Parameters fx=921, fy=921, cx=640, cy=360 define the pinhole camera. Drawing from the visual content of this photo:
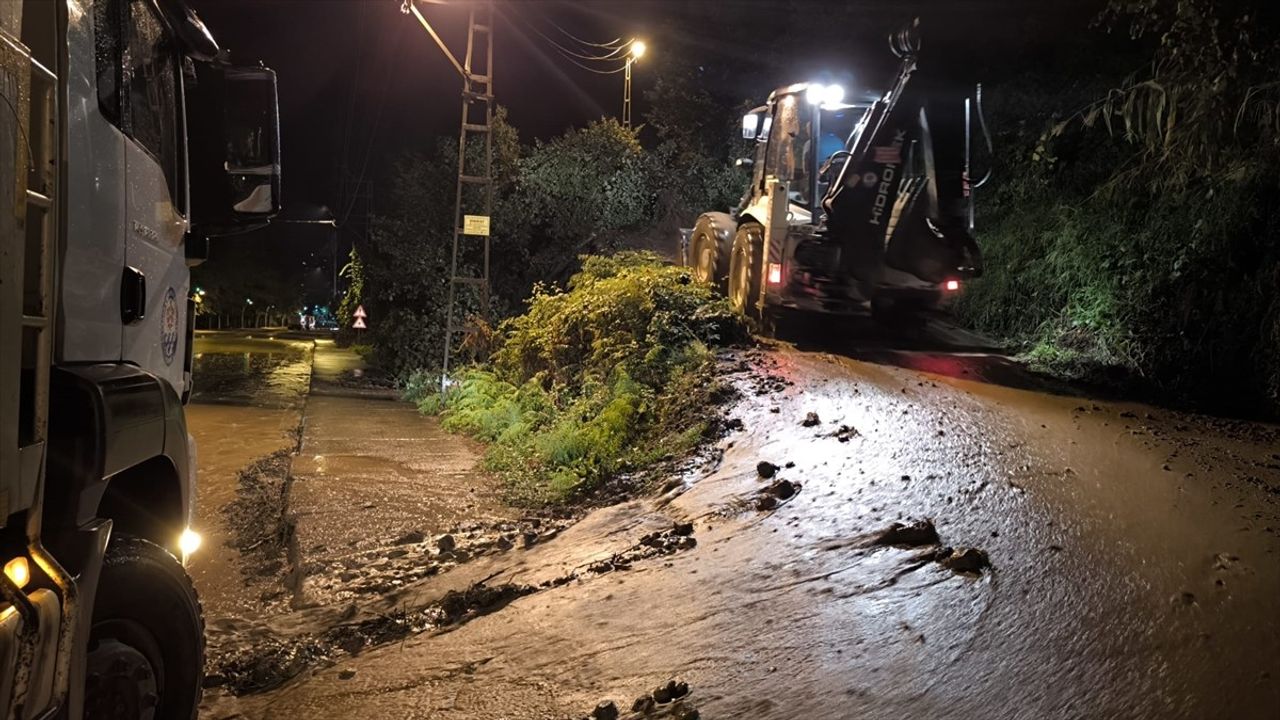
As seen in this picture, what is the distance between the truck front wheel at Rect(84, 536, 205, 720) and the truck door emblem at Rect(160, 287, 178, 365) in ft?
3.62

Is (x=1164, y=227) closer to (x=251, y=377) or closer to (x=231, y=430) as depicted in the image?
(x=231, y=430)

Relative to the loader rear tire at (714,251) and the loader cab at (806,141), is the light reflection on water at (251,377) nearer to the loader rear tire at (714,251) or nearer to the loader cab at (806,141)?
the loader rear tire at (714,251)

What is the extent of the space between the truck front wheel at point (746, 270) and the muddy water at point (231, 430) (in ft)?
21.3

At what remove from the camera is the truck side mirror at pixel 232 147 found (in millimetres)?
4312

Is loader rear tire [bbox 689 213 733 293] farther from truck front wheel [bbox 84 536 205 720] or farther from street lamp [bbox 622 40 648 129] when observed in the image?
truck front wheel [bbox 84 536 205 720]

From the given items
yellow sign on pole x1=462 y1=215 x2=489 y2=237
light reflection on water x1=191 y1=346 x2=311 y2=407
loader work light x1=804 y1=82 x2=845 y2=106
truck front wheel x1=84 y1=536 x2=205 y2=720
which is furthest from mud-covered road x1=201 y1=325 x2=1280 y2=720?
light reflection on water x1=191 y1=346 x2=311 y2=407

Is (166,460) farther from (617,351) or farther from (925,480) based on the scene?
(617,351)

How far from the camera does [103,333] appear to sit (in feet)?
10.4

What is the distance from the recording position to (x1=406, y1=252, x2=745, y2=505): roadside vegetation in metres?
8.98

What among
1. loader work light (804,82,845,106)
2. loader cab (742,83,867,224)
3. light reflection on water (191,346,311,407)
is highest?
loader work light (804,82,845,106)

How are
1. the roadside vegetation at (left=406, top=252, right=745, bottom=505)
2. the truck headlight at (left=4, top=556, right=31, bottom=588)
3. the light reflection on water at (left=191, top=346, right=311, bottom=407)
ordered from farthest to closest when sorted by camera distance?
the light reflection on water at (left=191, top=346, right=311, bottom=407), the roadside vegetation at (left=406, top=252, right=745, bottom=505), the truck headlight at (left=4, top=556, right=31, bottom=588)

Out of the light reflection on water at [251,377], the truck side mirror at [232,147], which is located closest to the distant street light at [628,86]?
the light reflection on water at [251,377]

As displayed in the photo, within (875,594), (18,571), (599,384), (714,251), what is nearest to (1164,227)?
(714,251)

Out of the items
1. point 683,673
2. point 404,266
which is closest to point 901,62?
point 683,673
